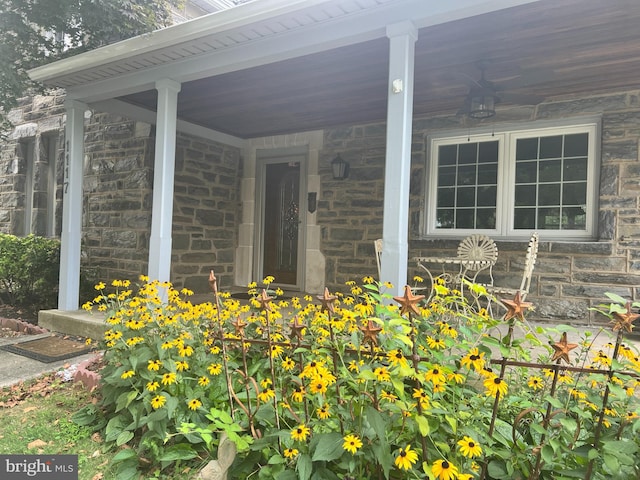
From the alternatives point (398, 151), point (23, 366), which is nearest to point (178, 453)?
point (398, 151)

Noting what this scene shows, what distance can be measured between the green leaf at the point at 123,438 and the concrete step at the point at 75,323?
191 cm

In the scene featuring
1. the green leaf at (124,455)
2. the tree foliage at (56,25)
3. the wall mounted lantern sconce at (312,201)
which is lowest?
the green leaf at (124,455)

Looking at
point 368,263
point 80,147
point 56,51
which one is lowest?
point 368,263

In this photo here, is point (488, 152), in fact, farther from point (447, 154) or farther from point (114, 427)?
point (114, 427)

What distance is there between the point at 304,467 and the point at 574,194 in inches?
160

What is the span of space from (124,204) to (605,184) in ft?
18.1

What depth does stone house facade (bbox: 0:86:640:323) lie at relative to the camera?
3996mm

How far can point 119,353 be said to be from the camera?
216cm

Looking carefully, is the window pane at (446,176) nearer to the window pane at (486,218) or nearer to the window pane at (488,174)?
the window pane at (488,174)

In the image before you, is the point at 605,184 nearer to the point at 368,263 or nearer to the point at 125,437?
the point at 368,263

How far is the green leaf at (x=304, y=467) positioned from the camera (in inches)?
55.3

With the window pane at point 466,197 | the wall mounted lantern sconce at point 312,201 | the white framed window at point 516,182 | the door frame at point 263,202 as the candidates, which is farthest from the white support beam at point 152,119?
the window pane at point 466,197

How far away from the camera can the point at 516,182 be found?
457cm

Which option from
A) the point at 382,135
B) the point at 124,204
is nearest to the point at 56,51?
the point at 124,204
